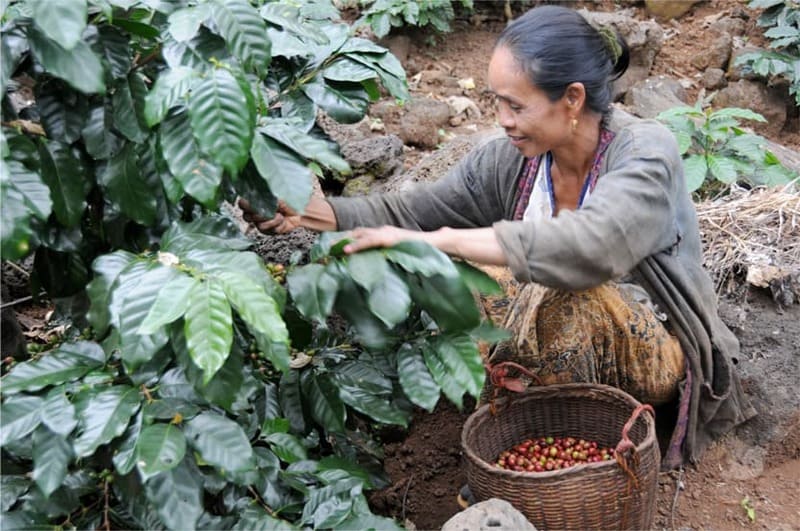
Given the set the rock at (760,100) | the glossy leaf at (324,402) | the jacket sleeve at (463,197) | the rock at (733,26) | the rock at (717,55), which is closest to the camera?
the glossy leaf at (324,402)

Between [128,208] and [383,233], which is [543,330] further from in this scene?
[128,208]

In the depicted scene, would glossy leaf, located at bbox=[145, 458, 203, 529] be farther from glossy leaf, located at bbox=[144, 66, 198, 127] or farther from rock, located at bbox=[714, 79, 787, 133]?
rock, located at bbox=[714, 79, 787, 133]

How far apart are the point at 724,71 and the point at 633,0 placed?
89 cm

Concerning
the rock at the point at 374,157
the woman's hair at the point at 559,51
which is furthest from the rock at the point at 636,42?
the woman's hair at the point at 559,51

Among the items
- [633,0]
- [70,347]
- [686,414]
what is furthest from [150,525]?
[633,0]

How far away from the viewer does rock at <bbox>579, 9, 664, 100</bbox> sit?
576 cm

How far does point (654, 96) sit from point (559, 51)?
3493 millimetres

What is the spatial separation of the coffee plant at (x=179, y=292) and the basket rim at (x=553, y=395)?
1.03ft

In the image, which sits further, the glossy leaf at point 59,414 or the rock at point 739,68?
the rock at point 739,68

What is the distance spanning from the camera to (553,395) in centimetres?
251

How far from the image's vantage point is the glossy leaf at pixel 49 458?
153cm

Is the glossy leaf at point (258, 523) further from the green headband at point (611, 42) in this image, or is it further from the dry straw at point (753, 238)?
the dry straw at point (753, 238)

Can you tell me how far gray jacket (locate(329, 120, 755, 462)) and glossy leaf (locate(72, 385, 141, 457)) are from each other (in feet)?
2.74

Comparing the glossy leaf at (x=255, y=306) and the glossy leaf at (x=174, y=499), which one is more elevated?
the glossy leaf at (x=255, y=306)
